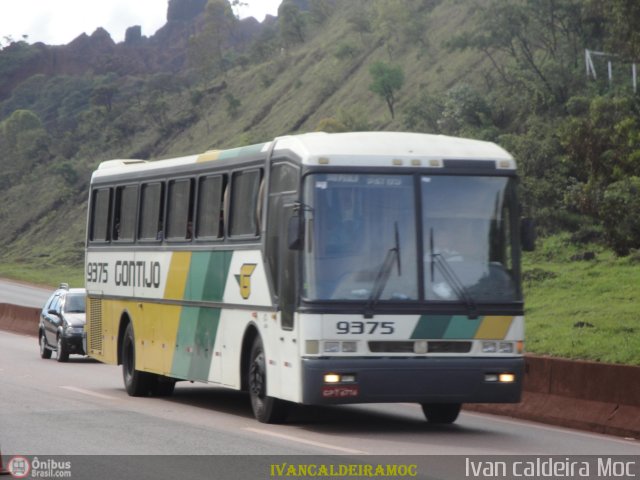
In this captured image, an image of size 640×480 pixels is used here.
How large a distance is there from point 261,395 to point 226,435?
61.2 inches

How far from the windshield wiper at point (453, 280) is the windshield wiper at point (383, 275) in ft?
1.21

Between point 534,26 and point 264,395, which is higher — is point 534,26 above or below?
above

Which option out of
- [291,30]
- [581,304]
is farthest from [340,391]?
[291,30]

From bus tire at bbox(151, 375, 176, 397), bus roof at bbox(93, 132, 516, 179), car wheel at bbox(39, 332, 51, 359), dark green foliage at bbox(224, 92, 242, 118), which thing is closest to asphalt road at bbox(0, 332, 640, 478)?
bus tire at bbox(151, 375, 176, 397)

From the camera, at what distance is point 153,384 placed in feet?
67.8

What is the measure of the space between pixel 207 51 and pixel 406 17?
124ft

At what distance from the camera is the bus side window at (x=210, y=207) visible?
17.4 metres

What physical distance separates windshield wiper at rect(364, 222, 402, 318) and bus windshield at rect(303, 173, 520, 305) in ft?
0.03

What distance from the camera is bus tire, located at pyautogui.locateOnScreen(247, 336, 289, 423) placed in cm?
1550

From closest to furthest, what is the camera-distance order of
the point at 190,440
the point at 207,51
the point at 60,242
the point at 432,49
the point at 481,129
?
the point at 190,440 → the point at 481,129 → the point at 432,49 → the point at 60,242 → the point at 207,51

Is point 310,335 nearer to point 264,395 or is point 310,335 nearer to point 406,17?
point 264,395

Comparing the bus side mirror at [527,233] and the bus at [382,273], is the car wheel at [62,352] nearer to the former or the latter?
the bus at [382,273]

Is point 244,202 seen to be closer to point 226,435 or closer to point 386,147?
point 386,147

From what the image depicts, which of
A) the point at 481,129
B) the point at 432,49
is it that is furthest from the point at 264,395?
the point at 432,49
